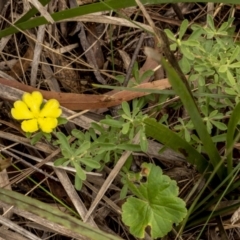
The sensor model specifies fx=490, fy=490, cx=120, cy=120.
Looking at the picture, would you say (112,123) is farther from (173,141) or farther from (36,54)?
(36,54)

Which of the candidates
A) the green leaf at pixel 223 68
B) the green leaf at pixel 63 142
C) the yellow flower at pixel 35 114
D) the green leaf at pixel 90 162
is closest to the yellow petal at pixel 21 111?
the yellow flower at pixel 35 114

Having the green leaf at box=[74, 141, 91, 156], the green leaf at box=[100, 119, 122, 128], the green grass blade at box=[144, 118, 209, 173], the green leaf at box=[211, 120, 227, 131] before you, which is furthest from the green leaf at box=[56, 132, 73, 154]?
the green leaf at box=[211, 120, 227, 131]

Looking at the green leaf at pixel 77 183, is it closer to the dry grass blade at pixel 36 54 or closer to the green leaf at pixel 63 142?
the green leaf at pixel 63 142

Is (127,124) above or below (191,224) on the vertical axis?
above

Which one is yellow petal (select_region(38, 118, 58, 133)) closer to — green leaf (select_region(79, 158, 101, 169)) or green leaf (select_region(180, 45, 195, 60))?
green leaf (select_region(79, 158, 101, 169))

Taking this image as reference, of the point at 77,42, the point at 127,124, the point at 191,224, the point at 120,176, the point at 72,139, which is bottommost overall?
the point at 191,224

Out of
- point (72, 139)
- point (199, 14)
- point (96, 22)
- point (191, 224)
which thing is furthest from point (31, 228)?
point (199, 14)

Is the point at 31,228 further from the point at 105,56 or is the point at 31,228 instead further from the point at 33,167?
the point at 105,56
